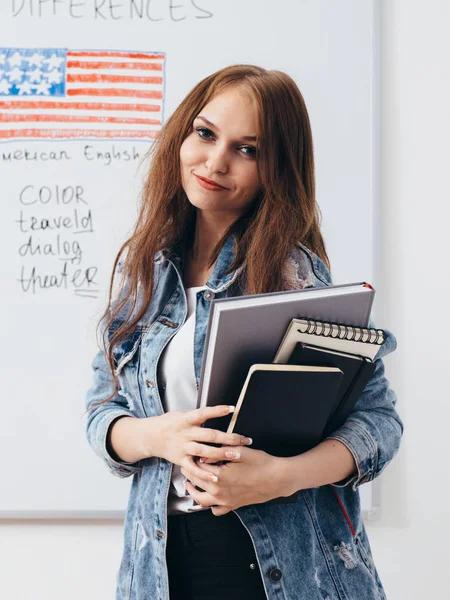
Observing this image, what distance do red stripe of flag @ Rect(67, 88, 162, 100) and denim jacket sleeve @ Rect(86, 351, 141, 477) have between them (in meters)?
0.78

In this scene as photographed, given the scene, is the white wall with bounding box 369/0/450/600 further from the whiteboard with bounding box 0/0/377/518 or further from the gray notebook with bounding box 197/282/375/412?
the gray notebook with bounding box 197/282/375/412

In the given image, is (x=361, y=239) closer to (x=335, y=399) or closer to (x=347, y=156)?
(x=347, y=156)

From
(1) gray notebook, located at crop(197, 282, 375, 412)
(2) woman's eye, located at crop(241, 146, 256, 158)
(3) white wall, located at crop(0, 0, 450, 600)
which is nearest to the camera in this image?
(1) gray notebook, located at crop(197, 282, 375, 412)

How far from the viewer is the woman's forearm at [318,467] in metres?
0.75

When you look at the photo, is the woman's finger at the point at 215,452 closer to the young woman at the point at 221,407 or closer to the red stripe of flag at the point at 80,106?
the young woman at the point at 221,407

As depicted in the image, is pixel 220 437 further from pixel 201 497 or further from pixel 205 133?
pixel 205 133

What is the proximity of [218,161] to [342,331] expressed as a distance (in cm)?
29

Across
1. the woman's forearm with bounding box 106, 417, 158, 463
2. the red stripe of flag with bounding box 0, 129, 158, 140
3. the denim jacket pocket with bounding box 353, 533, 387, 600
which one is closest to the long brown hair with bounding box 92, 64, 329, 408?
the woman's forearm with bounding box 106, 417, 158, 463

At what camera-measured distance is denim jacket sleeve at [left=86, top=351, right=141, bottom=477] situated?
89cm

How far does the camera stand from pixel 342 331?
2.37ft

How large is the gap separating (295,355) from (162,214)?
14.3 inches

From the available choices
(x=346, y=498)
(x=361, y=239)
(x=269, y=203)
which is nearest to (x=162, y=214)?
(x=269, y=203)

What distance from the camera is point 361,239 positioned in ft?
5.05

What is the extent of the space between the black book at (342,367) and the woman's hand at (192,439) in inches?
3.7
